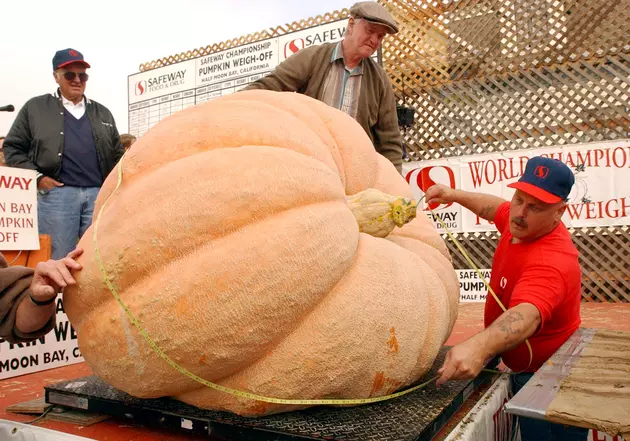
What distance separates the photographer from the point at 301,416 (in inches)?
59.7

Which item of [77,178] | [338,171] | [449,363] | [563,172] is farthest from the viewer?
[77,178]

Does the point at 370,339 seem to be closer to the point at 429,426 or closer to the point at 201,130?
the point at 429,426

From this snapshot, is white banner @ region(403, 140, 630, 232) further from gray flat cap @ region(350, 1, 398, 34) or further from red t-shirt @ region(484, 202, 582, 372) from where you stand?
red t-shirt @ region(484, 202, 582, 372)

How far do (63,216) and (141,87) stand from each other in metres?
7.88

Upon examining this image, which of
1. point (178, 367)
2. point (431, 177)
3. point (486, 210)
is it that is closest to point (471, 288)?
point (431, 177)

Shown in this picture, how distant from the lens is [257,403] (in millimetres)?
1453

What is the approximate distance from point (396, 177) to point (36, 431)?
1523mm

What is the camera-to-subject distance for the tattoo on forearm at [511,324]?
1.76 metres

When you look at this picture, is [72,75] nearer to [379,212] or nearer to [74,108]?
[74,108]

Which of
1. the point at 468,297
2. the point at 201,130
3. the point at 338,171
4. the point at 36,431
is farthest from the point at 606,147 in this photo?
the point at 36,431

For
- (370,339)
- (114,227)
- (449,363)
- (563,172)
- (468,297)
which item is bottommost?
(468,297)

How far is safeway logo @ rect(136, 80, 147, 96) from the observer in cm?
1070

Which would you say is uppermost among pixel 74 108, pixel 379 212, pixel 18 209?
pixel 74 108

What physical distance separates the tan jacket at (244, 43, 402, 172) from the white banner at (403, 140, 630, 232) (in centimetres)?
363
